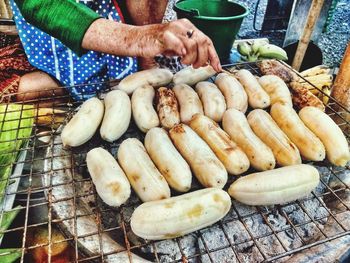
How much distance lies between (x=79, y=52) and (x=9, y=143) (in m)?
0.88

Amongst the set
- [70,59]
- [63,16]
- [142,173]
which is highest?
[63,16]

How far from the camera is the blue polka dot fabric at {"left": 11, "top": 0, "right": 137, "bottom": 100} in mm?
3465

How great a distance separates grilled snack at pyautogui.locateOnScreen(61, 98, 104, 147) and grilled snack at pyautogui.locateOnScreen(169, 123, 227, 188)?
0.55 meters

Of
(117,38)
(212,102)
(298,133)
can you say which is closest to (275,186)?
(298,133)

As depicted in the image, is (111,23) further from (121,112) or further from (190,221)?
(190,221)

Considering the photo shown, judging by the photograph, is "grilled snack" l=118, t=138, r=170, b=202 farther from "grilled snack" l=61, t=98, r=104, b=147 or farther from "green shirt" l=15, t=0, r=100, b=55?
"green shirt" l=15, t=0, r=100, b=55

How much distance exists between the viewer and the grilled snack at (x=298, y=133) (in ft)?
7.58

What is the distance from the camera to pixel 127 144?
2238 millimetres

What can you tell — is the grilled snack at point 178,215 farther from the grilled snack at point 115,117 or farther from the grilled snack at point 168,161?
the grilled snack at point 115,117

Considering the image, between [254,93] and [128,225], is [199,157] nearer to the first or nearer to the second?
[128,225]

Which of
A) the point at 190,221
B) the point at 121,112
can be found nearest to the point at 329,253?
the point at 190,221

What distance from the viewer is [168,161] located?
6.96 ft

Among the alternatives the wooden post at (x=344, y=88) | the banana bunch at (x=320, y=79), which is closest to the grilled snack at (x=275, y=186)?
the wooden post at (x=344, y=88)

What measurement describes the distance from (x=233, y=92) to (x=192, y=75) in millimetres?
414
